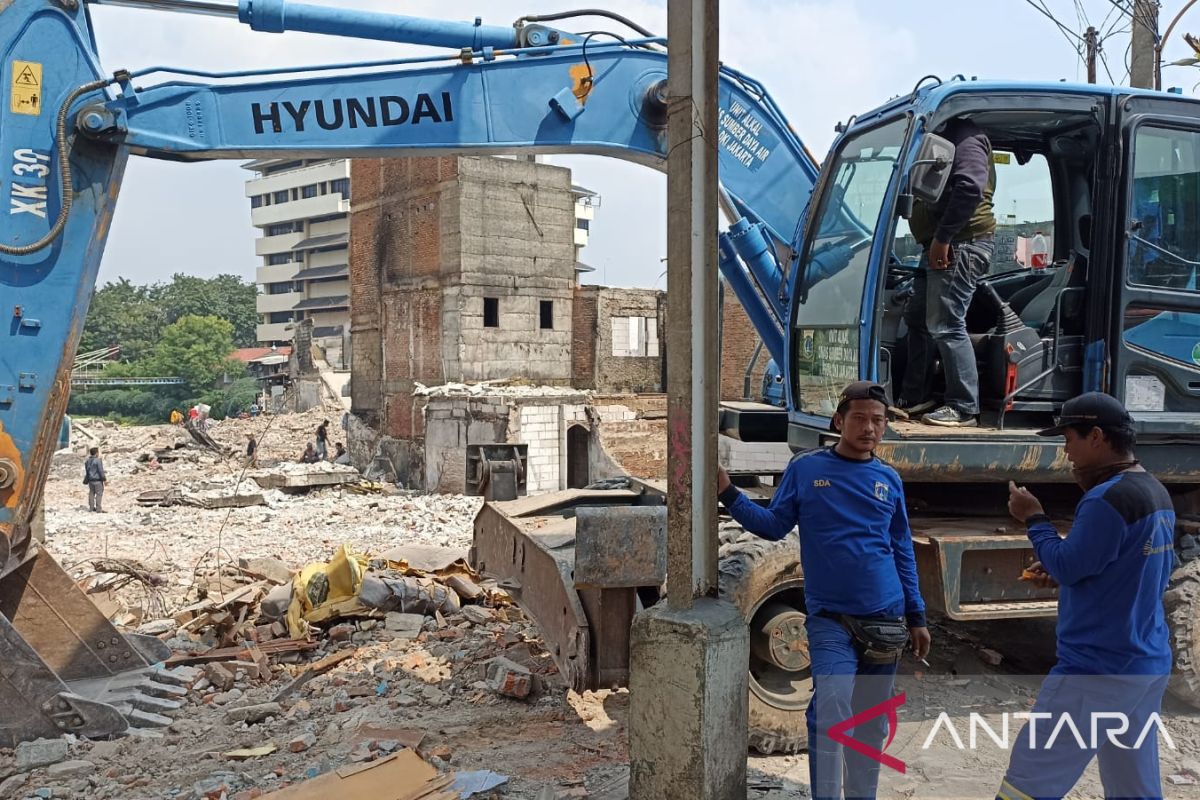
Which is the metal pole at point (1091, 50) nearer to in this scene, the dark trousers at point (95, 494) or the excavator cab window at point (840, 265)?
the excavator cab window at point (840, 265)

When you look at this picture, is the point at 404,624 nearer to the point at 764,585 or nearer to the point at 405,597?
the point at 405,597

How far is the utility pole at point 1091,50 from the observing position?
1123 centimetres

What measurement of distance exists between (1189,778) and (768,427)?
291 centimetres

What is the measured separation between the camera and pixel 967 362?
488 centimetres

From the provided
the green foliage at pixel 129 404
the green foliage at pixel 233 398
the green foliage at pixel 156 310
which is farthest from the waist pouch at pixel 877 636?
the green foliage at pixel 156 310

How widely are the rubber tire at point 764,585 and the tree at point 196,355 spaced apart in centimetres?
5362

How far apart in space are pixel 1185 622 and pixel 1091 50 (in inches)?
361

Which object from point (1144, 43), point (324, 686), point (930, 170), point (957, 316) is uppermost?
point (1144, 43)

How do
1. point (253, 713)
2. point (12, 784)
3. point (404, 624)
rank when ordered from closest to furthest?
point (12, 784)
point (253, 713)
point (404, 624)

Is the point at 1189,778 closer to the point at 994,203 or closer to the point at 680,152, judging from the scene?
the point at 994,203

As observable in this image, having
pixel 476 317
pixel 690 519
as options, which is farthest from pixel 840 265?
pixel 476 317

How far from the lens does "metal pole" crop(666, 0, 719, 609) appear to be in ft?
10.7

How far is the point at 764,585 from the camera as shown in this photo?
178 inches

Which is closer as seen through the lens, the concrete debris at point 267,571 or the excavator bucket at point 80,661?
the excavator bucket at point 80,661
